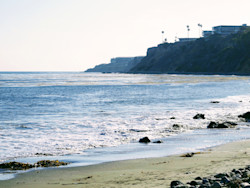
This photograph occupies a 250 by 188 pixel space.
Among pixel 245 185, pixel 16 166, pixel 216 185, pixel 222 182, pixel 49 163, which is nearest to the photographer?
pixel 245 185

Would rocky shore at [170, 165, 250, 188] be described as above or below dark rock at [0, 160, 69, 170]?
above

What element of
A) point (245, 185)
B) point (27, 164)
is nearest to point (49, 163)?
point (27, 164)

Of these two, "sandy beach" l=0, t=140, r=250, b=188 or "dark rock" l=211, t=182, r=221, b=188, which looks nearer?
"dark rock" l=211, t=182, r=221, b=188

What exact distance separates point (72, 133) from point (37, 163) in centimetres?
768

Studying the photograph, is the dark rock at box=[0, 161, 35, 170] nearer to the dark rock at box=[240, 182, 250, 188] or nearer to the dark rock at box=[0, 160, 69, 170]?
the dark rock at box=[0, 160, 69, 170]

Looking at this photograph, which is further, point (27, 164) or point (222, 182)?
point (27, 164)

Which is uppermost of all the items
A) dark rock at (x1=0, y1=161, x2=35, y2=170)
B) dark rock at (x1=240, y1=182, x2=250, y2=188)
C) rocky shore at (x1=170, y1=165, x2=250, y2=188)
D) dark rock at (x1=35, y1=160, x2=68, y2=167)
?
dark rock at (x1=240, y1=182, x2=250, y2=188)

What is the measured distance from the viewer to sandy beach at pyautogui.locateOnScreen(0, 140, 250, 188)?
10.0 metres

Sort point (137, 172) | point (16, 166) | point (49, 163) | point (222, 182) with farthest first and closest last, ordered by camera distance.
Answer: point (49, 163) → point (16, 166) → point (137, 172) → point (222, 182)

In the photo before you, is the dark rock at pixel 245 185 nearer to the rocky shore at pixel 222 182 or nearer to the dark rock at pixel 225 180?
the rocky shore at pixel 222 182

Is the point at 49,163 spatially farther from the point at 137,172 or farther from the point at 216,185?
the point at 216,185

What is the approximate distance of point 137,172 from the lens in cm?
1123

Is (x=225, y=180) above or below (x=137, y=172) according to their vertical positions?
above

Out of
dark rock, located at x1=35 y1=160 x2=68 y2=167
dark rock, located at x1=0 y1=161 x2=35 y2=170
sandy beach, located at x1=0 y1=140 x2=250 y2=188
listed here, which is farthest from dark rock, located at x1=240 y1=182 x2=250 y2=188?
dark rock, located at x1=0 y1=161 x2=35 y2=170
